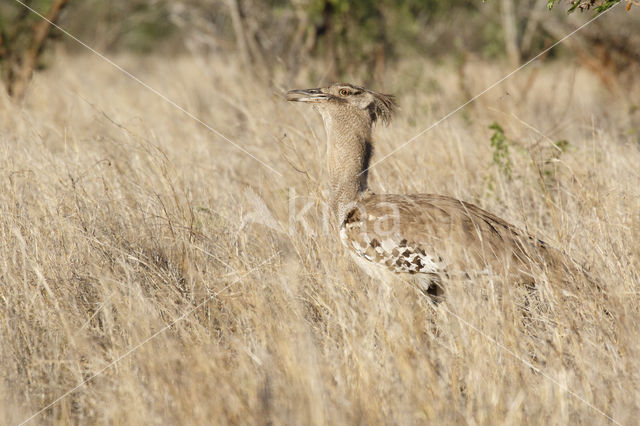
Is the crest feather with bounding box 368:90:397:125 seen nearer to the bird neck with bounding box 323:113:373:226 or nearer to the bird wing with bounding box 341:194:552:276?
the bird neck with bounding box 323:113:373:226

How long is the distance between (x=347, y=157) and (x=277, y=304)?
3.53ft

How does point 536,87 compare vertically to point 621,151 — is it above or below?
below

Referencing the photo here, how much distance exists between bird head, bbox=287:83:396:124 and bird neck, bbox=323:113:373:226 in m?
0.06

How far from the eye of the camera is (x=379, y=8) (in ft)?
29.0

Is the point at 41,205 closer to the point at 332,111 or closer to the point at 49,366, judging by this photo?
the point at 49,366

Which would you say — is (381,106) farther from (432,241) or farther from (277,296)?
(277,296)

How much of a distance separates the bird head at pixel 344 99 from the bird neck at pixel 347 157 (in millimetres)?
62

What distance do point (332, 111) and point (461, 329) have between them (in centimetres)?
162

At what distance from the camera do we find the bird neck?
12.6 ft

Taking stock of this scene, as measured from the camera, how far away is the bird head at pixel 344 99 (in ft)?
12.9

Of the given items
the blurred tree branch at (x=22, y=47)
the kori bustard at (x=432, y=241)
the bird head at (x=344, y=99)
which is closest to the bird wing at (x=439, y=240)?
the kori bustard at (x=432, y=241)

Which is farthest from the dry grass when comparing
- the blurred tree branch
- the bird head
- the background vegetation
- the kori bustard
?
the blurred tree branch

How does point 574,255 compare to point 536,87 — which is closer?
point 574,255

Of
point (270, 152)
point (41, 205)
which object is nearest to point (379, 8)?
point (270, 152)
